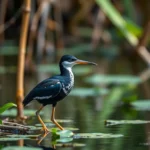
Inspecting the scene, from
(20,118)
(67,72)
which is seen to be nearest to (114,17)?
(20,118)

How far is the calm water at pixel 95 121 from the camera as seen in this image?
5.52 metres

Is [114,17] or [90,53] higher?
[114,17]

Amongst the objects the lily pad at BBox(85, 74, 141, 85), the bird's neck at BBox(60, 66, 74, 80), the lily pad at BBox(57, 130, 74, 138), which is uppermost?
the bird's neck at BBox(60, 66, 74, 80)

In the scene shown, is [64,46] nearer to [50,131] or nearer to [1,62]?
[1,62]

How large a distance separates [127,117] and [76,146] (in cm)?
176

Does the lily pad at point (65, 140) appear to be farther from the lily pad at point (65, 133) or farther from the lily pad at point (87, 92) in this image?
the lily pad at point (87, 92)

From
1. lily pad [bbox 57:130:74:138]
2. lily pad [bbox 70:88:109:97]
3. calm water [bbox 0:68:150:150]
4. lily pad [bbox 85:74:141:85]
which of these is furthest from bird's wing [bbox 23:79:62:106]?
lily pad [bbox 85:74:141:85]

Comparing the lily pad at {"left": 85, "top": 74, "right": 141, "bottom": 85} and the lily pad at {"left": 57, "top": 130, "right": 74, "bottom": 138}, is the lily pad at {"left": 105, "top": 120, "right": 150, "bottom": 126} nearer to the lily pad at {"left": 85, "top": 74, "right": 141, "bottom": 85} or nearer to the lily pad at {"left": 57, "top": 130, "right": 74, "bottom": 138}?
the lily pad at {"left": 57, "top": 130, "right": 74, "bottom": 138}

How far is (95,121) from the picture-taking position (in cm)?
686

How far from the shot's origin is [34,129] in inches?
245

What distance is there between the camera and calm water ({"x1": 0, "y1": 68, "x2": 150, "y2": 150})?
552 centimetres

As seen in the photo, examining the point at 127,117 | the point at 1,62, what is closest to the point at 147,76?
the point at 1,62

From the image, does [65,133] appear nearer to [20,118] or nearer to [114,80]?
[20,118]

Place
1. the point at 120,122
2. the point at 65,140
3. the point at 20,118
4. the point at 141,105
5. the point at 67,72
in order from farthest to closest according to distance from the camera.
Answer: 1. the point at 141,105
2. the point at 20,118
3. the point at 120,122
4. the point at 67,72
5. the point at 65,140
